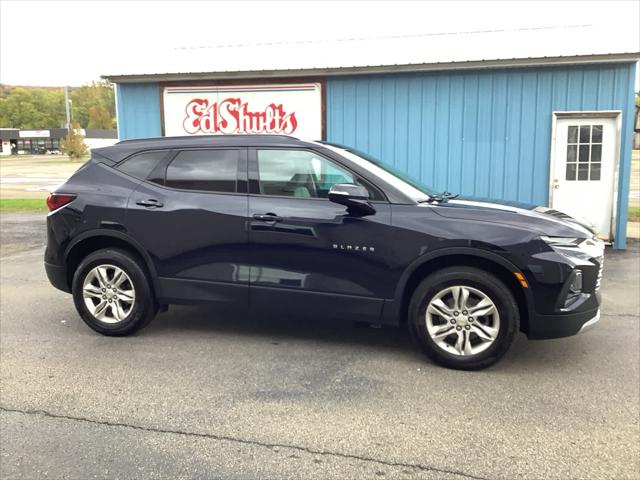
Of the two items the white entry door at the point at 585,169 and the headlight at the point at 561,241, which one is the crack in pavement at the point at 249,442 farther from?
the white entry door at the point at 585,169

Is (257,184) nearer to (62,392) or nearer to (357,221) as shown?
(357,221)

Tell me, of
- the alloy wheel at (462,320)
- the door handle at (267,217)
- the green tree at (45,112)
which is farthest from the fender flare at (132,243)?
the green tree at (45,112)

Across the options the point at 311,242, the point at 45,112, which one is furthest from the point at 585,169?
the point at 45,112

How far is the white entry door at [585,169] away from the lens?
30.8ft

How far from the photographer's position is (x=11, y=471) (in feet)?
9.99

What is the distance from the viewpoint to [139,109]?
11.0 metres

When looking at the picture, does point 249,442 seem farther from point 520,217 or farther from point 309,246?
point 520,217

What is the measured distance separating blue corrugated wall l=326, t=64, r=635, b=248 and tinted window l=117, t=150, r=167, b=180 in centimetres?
545

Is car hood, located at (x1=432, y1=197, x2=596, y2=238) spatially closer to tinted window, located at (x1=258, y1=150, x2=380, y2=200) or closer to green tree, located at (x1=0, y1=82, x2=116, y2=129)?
tinted window, located at (x1=258, y1=150, x2=380, y2=200)

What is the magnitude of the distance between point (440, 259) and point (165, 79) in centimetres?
791

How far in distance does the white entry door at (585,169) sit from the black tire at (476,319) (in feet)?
18.9

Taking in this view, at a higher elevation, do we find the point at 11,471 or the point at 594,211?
the point at 594,211

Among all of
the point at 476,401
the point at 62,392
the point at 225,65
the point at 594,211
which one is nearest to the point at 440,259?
the point at 476,401

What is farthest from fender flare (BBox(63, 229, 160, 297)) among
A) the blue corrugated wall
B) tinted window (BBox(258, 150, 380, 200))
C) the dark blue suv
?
the blue corrugated wall
